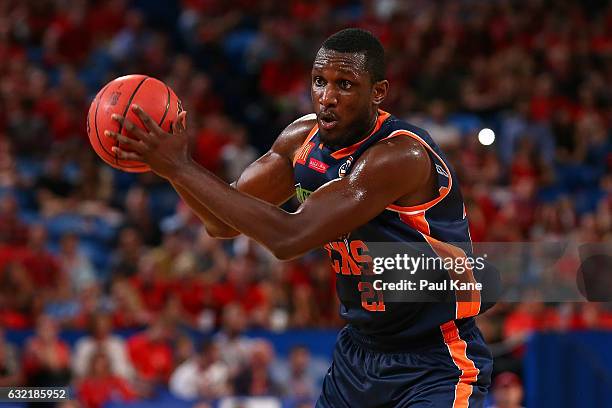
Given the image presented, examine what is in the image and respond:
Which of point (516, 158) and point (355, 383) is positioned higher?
point (516, 158)

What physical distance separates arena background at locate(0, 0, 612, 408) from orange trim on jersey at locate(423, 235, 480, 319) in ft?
12.3

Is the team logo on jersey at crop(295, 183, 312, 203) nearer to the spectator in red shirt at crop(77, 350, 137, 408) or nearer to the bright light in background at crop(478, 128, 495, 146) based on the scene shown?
the spectator in red shirt at crop(77, 350, 137, 408)

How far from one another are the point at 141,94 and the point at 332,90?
770mm

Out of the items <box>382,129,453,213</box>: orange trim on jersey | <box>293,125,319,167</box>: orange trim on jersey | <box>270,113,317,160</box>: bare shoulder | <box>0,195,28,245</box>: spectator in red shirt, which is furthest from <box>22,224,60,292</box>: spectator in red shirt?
<box>382,129,453,213</box>: orange trim on jersey

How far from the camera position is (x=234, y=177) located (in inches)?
521

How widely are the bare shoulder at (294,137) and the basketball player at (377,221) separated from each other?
0.72ft

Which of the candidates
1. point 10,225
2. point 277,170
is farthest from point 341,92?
point 10,225

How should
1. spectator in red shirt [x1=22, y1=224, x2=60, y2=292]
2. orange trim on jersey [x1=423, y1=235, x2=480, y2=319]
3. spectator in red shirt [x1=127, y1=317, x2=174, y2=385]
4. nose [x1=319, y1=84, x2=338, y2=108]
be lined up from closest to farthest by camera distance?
1. nose [x1=319, y1=84, x2=338, y2=108]
2. orange trim on jersey [x1=423, y1=235, x2=480, y2=319]
3. spectator in red shirt [x1=127, y1=317, x2=174, y2=385]
4. spectator in red shirt [x1=22, y1=224, x2=60, y2=292]

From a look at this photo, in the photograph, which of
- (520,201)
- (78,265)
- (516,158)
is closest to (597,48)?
(516,158)

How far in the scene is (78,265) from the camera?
1140 cm

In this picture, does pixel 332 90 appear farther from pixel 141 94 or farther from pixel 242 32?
pixel 242 32

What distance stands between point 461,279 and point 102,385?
5.98m

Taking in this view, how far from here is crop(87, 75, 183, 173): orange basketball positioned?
12.9 feet

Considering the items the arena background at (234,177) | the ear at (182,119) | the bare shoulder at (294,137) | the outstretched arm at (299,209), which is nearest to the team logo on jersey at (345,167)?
the outstretched arm at (299,209)
